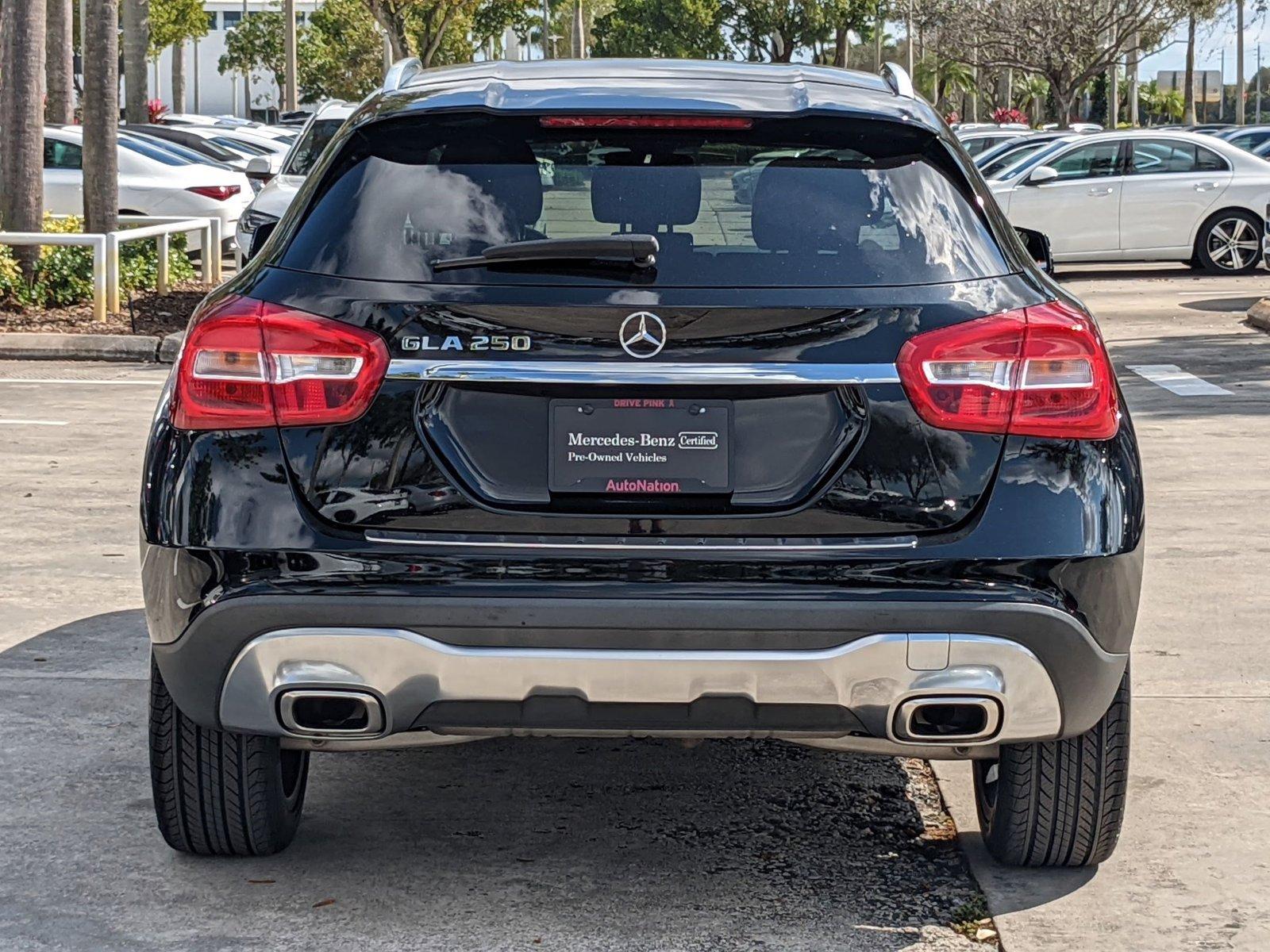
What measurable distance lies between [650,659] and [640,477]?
1.10 feet

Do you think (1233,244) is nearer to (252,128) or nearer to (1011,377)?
(1011,377)

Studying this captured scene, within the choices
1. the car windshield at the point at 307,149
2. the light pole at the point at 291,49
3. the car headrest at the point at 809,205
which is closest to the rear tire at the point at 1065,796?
the car headrest at the point at 809,205

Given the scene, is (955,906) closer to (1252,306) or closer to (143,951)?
(143,951)

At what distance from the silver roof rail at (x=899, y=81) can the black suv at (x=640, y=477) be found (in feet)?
1.99

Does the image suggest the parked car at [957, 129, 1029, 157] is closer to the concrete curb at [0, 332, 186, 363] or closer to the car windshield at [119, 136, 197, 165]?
the car windshield at [119, 136, 197, 165]

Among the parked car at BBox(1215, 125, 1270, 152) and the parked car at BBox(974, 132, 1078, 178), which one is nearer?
the parked car at BBox(974, 132, 1078, 178)

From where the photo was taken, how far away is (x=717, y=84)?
4082mm

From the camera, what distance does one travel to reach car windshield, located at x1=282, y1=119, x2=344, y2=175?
17.0 metres

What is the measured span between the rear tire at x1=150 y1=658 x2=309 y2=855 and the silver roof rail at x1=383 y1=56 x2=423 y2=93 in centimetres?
134

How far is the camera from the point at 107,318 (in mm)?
15336

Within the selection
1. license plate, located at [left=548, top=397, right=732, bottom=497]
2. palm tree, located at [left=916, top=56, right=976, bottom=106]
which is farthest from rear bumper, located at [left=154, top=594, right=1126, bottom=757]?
palm tree, located at [left=916, top=56, right=976, bottom=106]

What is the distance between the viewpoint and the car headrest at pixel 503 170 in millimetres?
3697

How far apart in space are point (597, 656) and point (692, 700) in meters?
0.20

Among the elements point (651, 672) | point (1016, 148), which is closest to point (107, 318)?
point (1016, 148)
